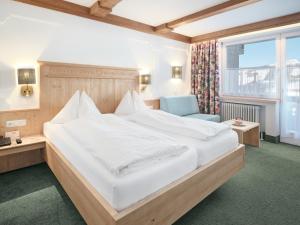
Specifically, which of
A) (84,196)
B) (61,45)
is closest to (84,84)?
(61,45)

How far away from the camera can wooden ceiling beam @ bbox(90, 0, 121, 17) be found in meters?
2.87

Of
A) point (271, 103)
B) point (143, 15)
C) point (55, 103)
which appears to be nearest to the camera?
point (55, 103)

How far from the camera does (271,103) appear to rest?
4129 millimetres

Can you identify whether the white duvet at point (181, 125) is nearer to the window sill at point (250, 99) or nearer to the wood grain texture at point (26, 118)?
the wood grain texture at point (26, 118)

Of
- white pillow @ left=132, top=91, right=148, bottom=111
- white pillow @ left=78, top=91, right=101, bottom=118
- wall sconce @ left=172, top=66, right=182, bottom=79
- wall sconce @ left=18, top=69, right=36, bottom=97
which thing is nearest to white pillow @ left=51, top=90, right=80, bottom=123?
white pillow @ left=78, top=91, right=101, bottom=118

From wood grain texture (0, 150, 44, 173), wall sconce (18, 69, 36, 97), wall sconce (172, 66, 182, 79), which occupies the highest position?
wall sconce (172, 66, 182, 79)

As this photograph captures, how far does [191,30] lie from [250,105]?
7.00 feet

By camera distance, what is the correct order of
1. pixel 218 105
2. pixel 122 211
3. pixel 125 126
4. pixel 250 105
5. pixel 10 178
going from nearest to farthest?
pixel 122 211 < pixel 125 126 < pixel 10 178 < pixel 250 105 < pixel 218 105

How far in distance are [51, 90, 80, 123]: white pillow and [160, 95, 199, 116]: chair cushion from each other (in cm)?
194

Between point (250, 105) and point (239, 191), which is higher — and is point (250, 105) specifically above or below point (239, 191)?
above

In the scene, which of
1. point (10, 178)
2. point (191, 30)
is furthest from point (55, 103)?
point (191, 30)

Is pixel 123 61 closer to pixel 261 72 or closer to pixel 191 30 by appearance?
pixel 191 30

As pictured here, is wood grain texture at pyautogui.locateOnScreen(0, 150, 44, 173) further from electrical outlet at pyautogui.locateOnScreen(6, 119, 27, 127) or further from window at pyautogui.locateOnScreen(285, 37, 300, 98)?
window at pyautogui.locateOnScreen(285, 37, 300, 98)

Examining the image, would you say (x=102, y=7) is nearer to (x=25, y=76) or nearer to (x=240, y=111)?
(x=25, y=76)
